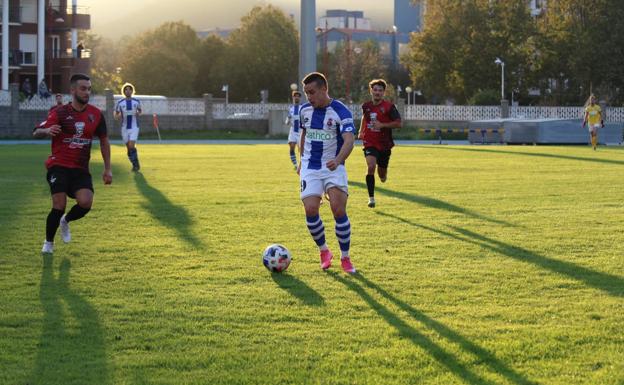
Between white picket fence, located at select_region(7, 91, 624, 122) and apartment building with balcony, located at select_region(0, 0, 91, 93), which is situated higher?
apartment building with balcony, located at select_region(0, 0, 91, 93)

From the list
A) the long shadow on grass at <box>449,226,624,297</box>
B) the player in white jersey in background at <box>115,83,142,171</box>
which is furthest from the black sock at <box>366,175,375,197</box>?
the player in white jersey in background at <box>115,83,142,171</box>

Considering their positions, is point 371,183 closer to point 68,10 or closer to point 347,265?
point 347,265

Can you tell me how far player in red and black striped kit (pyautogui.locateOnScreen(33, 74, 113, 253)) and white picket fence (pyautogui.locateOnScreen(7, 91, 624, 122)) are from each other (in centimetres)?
4352

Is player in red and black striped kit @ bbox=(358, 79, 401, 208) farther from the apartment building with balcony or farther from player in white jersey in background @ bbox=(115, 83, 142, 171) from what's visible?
the apartment building with balcony

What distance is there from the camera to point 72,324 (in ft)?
22.9

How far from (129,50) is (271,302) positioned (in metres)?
88.1

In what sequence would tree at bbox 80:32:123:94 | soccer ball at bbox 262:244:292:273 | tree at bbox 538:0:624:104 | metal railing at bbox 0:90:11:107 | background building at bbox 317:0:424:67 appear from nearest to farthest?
soccer ball at bbox 262:244:292:273
metal railing at bbox 0:90:11:107
tree at bbox 538:0:624:104
tree at bbox 80:32:123:94
background building at bbox 317:0:424:67

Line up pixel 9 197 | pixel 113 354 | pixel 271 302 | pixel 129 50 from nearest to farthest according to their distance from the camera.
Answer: pixel 113 354, pixel 271 302, pixel 9 197, pixel 129 50

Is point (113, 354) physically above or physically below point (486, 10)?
below

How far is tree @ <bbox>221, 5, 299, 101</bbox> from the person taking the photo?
84688 mm

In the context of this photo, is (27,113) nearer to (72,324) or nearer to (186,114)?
(186,114)

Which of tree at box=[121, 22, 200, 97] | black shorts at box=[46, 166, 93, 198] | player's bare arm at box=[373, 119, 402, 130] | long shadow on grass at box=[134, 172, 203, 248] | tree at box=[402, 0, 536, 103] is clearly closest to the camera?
black shorts at box=[46, 166, 93, 198]

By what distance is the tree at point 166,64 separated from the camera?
85.2 meters

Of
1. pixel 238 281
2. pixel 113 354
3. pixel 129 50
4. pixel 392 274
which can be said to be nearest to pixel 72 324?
pixel 113 354
